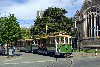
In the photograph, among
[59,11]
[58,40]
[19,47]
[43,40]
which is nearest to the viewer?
[58,40]

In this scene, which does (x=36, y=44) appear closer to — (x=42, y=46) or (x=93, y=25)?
(x=42, y=46)

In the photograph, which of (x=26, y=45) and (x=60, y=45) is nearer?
(x=60, y=45)

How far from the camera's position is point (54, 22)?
58438mm

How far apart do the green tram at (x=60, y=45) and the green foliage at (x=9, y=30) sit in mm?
4647

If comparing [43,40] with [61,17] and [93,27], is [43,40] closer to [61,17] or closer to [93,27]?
[93,27]

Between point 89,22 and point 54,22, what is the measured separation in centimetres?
807

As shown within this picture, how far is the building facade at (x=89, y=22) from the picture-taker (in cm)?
5159

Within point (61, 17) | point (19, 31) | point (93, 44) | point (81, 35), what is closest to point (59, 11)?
point (61, 17)

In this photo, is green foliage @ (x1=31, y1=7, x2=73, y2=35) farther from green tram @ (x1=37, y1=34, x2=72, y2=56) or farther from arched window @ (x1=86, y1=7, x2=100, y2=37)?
green tram @ (x1=37, y1=34, x2=72, y2=56)

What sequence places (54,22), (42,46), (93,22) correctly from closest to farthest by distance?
(42,46)
(93,22)
(54,22)

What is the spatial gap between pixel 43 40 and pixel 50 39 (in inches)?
182

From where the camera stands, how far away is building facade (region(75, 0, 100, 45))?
51594mm

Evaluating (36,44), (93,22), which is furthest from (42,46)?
(93,22)

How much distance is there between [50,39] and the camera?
36281mm
